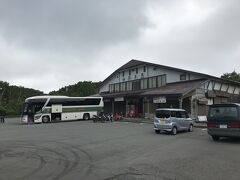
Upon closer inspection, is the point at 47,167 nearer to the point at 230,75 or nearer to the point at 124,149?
the point at 124,149

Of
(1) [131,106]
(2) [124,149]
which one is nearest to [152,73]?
(1) [131,106]

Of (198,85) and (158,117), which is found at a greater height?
(198,85)

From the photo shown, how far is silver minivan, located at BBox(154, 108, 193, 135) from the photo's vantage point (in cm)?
1955

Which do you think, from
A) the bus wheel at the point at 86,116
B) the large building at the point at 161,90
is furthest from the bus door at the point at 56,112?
the large building at the point at 161,90

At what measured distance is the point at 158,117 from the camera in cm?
2028

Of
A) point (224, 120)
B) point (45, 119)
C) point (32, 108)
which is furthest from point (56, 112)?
point (224, 120)

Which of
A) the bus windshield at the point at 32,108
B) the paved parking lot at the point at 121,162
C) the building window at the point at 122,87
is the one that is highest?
the building window at the point at 122,87

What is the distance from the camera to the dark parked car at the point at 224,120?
1442 cm

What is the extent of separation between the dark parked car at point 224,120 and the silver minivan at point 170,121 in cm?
431

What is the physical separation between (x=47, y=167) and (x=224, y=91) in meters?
33.3

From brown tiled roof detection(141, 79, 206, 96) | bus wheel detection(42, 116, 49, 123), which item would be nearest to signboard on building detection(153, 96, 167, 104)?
brown tiled roof detection(141, 79, 206, 96)

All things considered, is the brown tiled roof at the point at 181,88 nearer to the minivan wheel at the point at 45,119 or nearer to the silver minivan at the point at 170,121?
the silver minivan at the point at 170,121

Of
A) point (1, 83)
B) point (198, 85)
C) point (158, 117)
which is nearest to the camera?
point (158, 117)

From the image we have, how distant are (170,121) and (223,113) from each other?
Result: 5.03 meters
